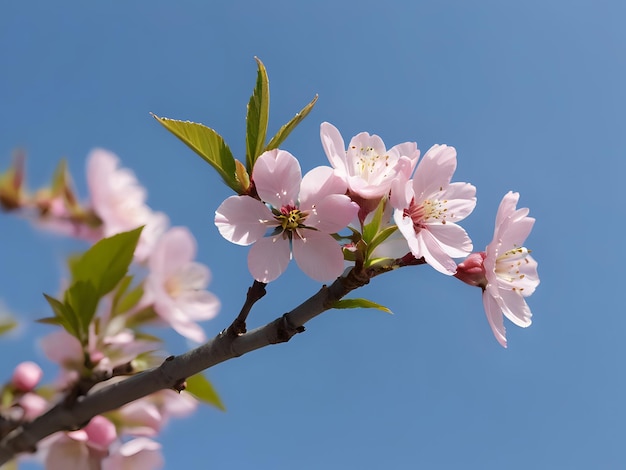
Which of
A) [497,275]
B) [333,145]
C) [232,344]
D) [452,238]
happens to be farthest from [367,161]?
[232,344]

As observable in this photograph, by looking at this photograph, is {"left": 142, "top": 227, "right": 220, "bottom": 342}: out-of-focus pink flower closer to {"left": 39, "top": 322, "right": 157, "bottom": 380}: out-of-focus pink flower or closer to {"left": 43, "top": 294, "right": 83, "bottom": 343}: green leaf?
{"left": 39, "top": 322, "right": 157, "bottom": 380}: out-of-focus pink flower

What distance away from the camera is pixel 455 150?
97 cm

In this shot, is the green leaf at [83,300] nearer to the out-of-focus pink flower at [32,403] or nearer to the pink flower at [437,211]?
the out-of-focus pink flower at [32,403]

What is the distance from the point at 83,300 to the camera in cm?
94

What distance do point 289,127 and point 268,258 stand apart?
220 millimetres

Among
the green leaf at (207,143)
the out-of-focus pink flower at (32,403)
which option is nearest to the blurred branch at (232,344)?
the green leaf at (207,143)

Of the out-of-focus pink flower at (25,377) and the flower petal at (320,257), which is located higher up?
the flower petal at (320,257)

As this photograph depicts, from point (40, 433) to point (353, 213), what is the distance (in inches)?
24.4

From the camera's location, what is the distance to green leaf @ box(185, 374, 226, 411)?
1180 mm

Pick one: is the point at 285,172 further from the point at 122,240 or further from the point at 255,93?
the point at 122,240

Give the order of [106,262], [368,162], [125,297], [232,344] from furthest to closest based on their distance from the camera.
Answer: [125,297] → [368,162] → [106,262] → [232,344]

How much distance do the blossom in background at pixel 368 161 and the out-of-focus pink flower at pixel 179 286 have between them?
38cm

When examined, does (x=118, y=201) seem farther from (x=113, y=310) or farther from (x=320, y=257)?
(x=320, y=257)

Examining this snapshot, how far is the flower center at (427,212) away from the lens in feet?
3.18
